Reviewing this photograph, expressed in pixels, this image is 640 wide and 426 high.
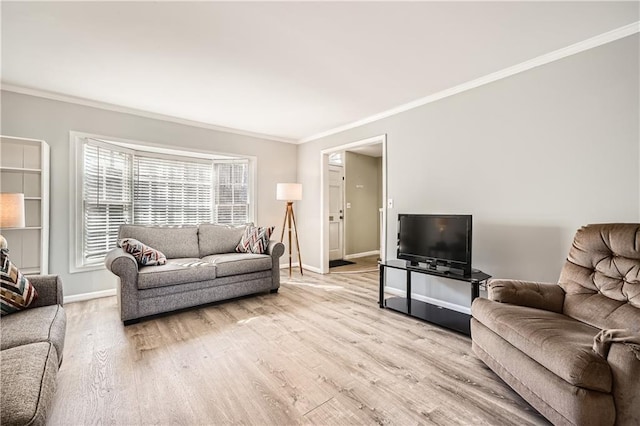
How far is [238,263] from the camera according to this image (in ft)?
11.5

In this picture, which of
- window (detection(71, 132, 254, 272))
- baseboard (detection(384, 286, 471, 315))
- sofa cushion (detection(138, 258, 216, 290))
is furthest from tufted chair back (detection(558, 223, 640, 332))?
window (detection(71, 132, 254, 272))

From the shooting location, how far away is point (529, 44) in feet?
7.70

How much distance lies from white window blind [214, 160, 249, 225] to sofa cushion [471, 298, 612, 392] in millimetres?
4001

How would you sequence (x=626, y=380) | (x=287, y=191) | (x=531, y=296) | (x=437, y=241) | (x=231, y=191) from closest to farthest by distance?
(x=626, y=380) → (x=531, y=296) → (x=437, y=241) → (x=287, y=191) → (x=231, y=191)

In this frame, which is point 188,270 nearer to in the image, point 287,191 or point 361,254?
point 287,191

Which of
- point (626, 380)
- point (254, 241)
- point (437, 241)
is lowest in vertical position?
point (626, 380)

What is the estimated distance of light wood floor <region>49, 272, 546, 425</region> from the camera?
1.59m

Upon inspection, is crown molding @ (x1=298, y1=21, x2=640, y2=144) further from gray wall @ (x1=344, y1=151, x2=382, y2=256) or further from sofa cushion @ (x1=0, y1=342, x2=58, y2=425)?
sofa cushion @ (x1=0, y1=342, x2=58, y2=425)

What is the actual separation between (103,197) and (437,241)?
415cm

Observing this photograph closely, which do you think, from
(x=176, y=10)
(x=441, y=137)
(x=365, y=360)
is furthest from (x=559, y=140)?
(x=176, y=10)

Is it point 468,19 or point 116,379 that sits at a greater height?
point 468,19

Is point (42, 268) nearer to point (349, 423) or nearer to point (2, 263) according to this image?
point (2, 263)

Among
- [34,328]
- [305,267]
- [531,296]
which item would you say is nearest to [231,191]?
[305,267]

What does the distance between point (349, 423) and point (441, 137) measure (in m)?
2.97
